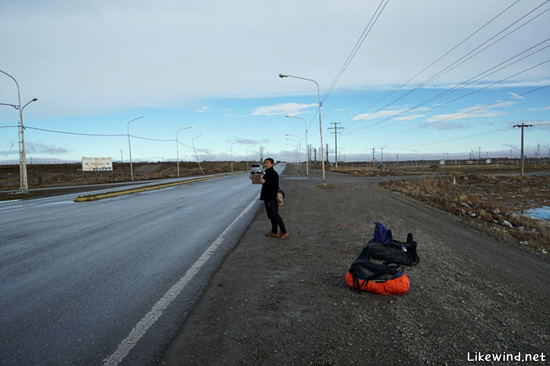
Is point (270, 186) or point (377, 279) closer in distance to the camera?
point (377, 279)

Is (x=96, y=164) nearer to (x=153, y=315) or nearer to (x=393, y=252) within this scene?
(x=153, y=315)

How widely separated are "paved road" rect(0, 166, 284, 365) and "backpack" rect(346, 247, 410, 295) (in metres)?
2.18

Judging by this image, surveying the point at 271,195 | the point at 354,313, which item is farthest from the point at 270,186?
the point at 354,313

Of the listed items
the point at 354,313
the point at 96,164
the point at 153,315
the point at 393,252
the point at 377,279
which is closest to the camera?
the point at 153,315

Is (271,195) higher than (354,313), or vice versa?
(271,195)

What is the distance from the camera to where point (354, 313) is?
396 cm

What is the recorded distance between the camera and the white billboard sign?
56.8 m

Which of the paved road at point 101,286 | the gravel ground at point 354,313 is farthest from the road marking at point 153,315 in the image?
the gravel ground at point 354,313

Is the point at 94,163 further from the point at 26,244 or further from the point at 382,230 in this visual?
the point at 382,230

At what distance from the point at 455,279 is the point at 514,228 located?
904 centimetres

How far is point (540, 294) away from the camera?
16.5 ft

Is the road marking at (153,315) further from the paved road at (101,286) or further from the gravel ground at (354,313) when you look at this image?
the gravel ground at (354,313)

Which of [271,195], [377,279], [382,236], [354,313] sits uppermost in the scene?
[271,195]

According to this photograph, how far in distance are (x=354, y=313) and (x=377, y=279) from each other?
81cm
